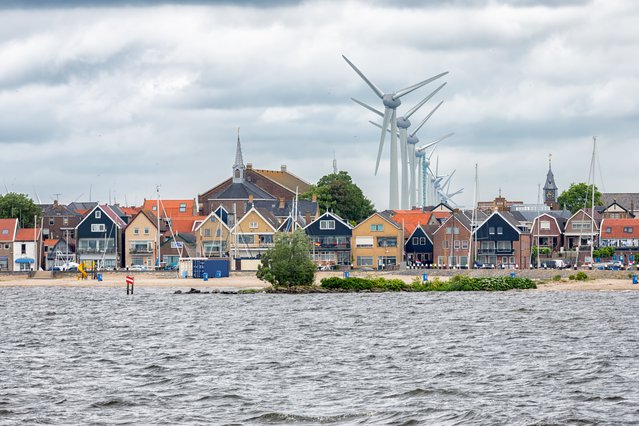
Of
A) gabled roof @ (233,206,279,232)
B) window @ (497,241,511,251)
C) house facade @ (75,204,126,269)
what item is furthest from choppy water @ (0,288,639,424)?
house facade @ (75,204,126,269)

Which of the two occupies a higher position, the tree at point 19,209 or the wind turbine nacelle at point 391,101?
the wind turbine nacelle at point 391,101

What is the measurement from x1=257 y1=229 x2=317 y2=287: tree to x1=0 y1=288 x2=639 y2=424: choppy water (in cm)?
1738

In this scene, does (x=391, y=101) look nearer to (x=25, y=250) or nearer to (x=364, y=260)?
(x=364, y=260)

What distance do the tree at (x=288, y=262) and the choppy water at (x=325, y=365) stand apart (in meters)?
17.4

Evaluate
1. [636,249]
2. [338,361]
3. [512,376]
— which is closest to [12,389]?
[338,361]

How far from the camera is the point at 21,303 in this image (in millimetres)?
104938

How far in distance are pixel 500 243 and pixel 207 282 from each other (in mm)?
52176

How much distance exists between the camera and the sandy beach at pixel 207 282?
118062 millimetres

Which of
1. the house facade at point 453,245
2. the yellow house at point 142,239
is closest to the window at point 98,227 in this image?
the yellow house at point 142,239

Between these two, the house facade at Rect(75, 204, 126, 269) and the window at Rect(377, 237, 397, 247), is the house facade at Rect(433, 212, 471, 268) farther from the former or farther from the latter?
the house facade at Rect(75, 204, 126, 269)

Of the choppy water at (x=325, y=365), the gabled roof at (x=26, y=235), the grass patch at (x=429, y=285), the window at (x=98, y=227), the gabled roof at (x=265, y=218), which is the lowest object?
the choppy water at (x=325, y=365)

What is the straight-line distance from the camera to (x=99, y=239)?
178 m

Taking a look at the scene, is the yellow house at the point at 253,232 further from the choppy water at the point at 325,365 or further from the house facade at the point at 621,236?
the choppy water at the point at 325,365

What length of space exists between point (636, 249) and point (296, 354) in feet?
441
